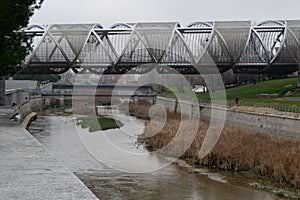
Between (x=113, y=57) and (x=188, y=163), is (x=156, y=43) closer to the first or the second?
(x=113, y=57)

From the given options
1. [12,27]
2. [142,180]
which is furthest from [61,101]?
[142,180]

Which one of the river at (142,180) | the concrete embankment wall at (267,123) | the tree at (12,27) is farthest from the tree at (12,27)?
the concrete embankment wall at (267,123)

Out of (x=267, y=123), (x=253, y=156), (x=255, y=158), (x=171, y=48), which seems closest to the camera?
(x=255, y=158)

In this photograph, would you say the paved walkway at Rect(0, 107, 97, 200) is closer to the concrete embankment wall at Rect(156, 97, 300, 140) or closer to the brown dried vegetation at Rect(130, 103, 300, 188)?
the brown dried vegetation at Rect(130, 103, 300, 188)

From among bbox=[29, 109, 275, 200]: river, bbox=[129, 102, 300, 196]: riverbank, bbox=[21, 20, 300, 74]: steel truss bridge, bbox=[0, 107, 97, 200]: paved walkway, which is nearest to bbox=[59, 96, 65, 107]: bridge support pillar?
bbox=[21, 20, 300, 74]: steel truss bridge

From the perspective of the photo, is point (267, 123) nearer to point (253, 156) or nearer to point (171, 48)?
point (253, 156)

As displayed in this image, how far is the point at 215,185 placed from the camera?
1989cm

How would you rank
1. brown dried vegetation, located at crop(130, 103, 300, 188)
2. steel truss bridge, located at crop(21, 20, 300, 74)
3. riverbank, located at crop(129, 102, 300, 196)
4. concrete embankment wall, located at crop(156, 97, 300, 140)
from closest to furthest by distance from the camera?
riverbank, located at crop(129, 102, 300, 196) < brown dried vegetation, located at crop(130, 103, 300, 188) < concrete embankment wall, located at crop(156, 97, 300, 140) < steel truss bridge, located at crop(21, 20, 300, 74)

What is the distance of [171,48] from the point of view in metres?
65.8

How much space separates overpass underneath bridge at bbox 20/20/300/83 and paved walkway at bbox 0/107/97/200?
5174 cm

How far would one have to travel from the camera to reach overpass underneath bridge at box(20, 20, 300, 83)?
64.3m

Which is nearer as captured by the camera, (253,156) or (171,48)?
(253,156)

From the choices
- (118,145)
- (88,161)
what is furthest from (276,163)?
(118,145)

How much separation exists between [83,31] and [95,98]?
40.2 meters
